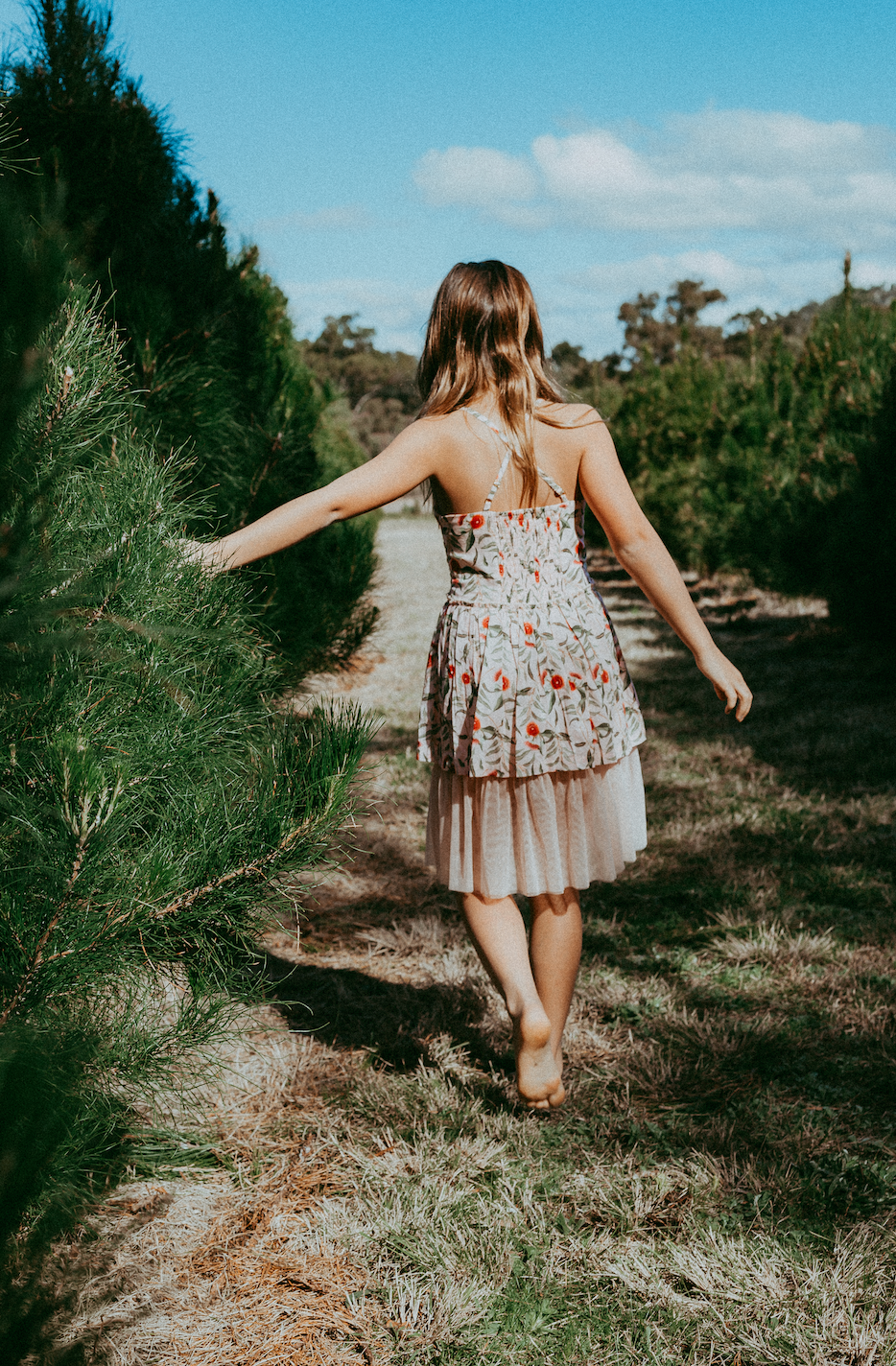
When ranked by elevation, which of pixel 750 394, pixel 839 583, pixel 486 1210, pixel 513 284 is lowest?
pixel 486 1210

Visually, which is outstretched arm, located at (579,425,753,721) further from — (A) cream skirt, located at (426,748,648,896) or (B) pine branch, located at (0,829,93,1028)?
(B) pine branch, located at (0,829,93,1028)

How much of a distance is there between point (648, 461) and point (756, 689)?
25.8ft

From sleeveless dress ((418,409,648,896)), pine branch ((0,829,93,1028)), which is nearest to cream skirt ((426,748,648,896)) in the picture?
sleeveless dress ((418,409,648,896))

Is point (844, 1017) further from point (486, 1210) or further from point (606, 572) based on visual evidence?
point (606, 572)

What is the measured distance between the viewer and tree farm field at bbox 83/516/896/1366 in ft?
5.54

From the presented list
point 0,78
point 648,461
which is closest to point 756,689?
point 0,78

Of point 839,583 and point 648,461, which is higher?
point 648,461

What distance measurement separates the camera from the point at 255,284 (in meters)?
3.53

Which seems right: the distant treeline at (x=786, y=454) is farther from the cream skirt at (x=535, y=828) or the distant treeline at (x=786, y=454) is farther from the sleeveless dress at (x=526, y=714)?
the cream skirt at (x=535, y=828)

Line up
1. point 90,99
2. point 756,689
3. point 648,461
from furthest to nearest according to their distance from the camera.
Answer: point 648,461, point 756,689, point 90,99

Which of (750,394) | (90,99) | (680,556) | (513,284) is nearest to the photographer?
(513,284)

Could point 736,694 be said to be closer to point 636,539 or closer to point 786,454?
point 636,539

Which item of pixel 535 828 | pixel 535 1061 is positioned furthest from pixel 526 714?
pixel 535 1061

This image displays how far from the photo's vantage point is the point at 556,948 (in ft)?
7.34
